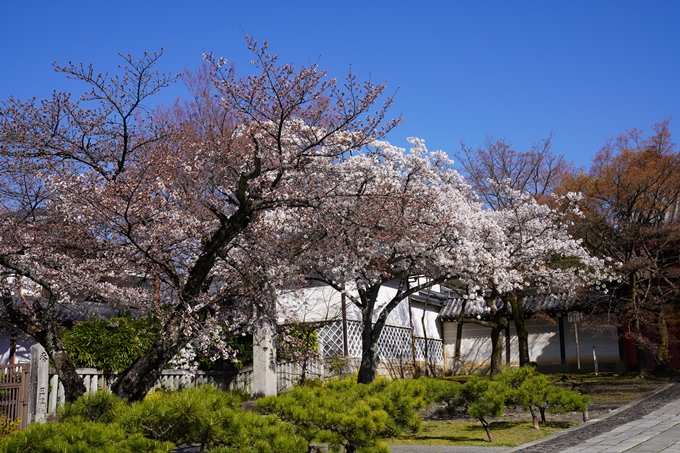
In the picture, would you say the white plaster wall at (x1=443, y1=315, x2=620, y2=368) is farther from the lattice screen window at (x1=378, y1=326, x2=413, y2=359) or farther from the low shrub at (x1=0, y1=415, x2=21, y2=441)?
the low shrub at (x1=0, y1=415, x2=21, y2=441)

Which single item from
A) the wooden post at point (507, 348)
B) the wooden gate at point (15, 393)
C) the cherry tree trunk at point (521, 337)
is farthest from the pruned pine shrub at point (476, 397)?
the wooden post at point (507, 348)

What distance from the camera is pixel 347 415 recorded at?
640cm

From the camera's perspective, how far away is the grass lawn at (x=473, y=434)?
946 centimetres

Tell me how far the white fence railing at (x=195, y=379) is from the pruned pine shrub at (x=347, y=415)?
3.37 metres

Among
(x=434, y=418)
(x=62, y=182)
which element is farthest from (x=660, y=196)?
(x=62, y=182)

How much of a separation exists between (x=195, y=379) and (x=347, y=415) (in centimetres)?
730

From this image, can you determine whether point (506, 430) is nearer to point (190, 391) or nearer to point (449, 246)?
point (449, 246)

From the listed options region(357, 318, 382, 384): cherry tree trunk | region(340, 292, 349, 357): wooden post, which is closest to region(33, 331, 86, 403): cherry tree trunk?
region(357, 318, 382, 384): cherry tree trunk

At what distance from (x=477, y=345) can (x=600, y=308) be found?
6.67 metres

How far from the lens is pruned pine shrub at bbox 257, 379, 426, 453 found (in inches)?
249

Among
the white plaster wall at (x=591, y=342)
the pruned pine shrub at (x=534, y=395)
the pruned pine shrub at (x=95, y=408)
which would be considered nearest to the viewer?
the pruned pine shrub at (x=95, y=408)

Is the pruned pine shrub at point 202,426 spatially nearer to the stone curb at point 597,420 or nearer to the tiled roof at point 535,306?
the stone curb at point 597,420

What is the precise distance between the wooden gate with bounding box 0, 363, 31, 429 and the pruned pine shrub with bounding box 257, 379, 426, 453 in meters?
4.09

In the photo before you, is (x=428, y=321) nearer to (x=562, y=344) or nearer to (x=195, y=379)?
(x=562, y=344)
